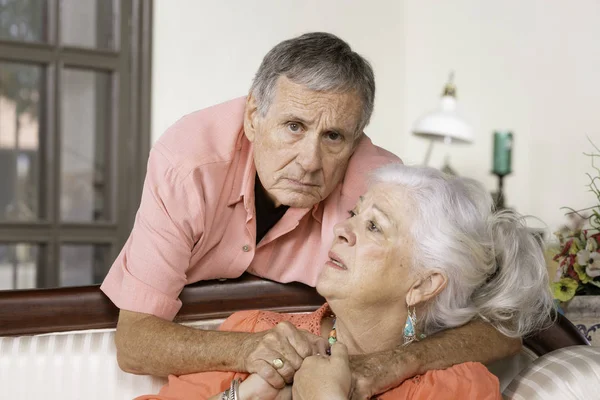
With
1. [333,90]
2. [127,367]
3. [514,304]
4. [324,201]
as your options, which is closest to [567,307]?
[514,304]

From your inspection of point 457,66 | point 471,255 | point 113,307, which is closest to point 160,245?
point 113,307

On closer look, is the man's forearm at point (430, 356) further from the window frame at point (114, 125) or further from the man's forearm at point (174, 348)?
the window frame at point (114, 125)

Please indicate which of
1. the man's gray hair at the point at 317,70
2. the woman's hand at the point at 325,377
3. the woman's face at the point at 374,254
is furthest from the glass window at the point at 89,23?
the woman's hand at the point at 325,377

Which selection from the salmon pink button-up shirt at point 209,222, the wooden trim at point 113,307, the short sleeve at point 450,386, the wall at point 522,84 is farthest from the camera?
the wall at point 522,84

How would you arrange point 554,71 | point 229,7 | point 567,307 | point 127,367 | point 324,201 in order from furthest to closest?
point 229,7 < point 554,71 < point 567,307 < point 324,201 < point 127,367

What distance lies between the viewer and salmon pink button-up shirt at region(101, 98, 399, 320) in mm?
1952

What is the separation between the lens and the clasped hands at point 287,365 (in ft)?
5.48

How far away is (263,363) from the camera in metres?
1.72

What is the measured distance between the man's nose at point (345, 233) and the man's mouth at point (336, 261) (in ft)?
0.13

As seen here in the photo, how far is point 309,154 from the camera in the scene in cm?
196

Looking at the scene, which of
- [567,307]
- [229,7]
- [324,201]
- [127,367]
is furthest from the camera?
[229,7]

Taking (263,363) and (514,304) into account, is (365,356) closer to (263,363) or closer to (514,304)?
(263,363)

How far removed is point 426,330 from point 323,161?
0.47 m

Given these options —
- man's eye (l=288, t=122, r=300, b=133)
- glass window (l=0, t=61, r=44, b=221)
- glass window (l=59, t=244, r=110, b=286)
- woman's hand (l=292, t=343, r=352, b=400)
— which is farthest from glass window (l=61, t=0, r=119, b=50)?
woman's hand (l=292, t=343, r=352, b=400)
